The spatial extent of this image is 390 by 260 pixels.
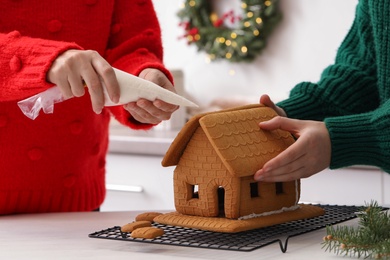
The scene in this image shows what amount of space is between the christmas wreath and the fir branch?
5.62 feet

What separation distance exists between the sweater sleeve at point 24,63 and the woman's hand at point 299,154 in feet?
1.15

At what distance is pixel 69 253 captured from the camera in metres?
1.15

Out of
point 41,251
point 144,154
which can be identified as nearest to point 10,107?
point 41,251

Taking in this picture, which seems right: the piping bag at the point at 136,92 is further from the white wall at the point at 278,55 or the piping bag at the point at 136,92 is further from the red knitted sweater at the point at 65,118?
the white wall at the point at 278,55

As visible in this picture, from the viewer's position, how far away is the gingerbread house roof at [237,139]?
1244mm

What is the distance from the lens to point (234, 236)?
122 cm

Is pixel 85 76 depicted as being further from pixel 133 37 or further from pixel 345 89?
pixel 345 89

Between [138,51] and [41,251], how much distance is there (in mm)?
507

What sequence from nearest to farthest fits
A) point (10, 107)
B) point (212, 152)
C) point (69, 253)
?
point (69, 253), point (212, 152), point (10, 107)

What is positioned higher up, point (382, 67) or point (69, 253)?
point (382, 67)

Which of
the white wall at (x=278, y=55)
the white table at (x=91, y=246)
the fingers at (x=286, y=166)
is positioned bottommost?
the white table at (x=91, y=246)

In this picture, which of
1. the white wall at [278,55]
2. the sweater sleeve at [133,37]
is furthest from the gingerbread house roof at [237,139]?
the white wall at [278,55]

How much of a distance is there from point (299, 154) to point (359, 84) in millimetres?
377

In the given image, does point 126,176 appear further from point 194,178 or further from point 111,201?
point 194,178
